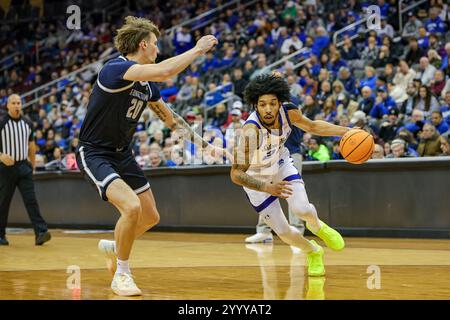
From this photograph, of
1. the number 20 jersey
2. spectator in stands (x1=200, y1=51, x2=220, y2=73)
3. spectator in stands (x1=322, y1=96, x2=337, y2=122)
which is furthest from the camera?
spectator in stands (x1=200, y1=51, x2=220, y2=73)

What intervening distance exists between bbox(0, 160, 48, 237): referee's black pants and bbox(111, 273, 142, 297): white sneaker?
21.2 feet

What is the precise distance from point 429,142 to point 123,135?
738 centimetres

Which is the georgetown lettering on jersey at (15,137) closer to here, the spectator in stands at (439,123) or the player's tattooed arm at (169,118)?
the player's tattooed arm at (169,118)

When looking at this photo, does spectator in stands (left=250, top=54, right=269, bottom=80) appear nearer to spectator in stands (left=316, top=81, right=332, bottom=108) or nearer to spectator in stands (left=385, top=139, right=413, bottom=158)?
spectator in stands (left=316, top=81, right=332, bottom=108)

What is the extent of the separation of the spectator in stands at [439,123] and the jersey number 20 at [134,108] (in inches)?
310

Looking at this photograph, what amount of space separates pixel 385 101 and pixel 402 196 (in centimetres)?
307

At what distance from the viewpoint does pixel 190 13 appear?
25359mm

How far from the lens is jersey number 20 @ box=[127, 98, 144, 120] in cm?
685

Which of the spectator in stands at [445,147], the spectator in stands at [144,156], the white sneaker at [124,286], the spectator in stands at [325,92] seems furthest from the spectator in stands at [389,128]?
the white sneaker at [124,286]

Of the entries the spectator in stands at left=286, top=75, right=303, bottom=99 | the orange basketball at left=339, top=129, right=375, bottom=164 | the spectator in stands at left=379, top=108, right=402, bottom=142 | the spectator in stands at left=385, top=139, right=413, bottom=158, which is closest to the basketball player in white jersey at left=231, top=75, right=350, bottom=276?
the orange basketball at left=339, top=129, right=375, bottom=164

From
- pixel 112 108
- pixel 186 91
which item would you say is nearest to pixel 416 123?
pixel 186 91

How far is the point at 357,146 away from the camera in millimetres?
7559
